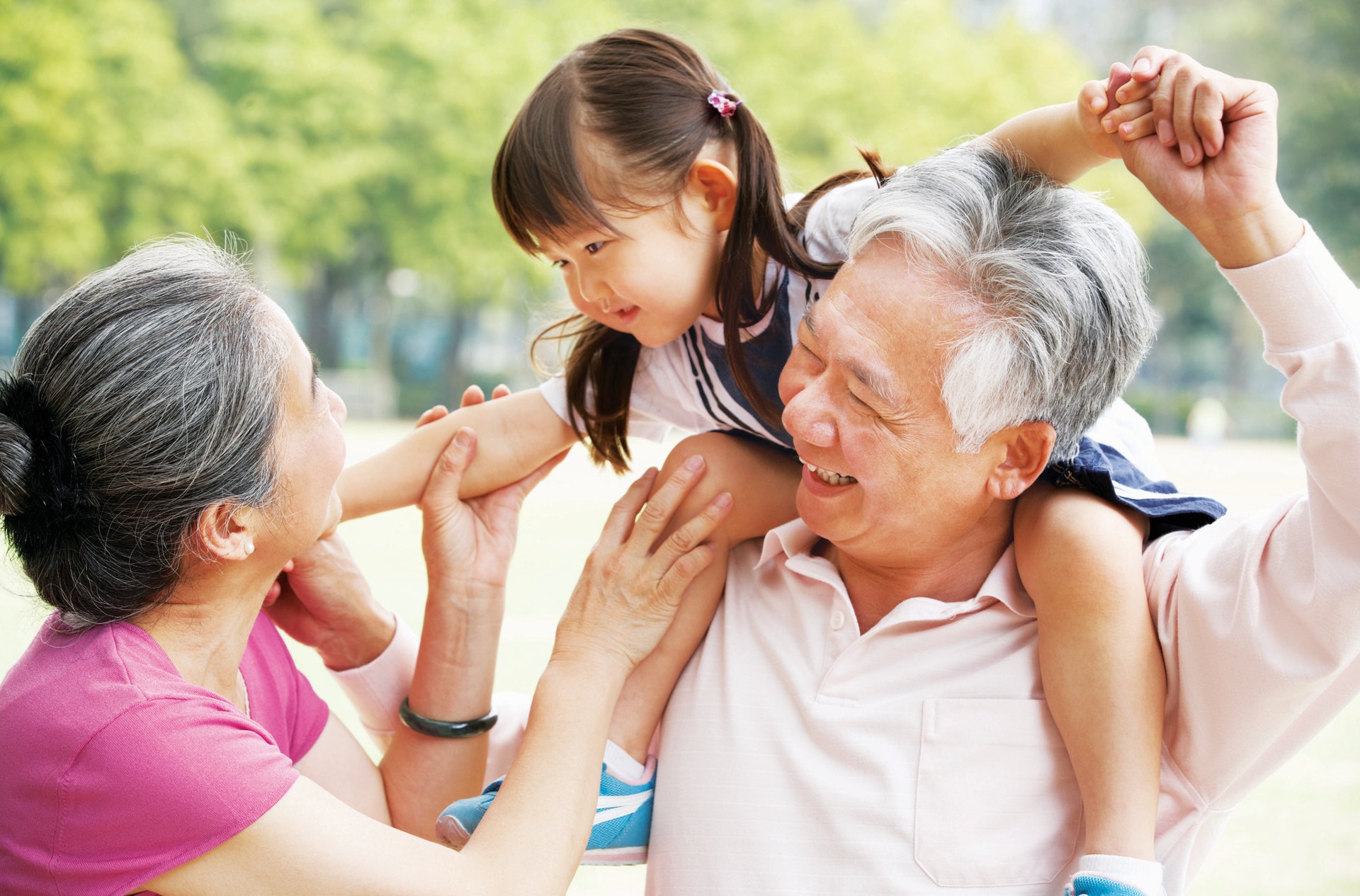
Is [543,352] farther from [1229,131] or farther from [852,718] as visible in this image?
[1229,131]

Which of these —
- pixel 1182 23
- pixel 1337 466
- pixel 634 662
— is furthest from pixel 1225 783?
pixel 1182 23

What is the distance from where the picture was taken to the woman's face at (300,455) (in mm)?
1502

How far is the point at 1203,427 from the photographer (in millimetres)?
20562

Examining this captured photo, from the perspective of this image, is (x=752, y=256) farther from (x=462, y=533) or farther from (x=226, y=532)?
(x=226, y=532)

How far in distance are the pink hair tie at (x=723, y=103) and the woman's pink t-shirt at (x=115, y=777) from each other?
1.36m

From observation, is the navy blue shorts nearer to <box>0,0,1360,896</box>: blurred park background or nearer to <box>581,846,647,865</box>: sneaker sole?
<box>581,846,647,865</box>: sneaker sole

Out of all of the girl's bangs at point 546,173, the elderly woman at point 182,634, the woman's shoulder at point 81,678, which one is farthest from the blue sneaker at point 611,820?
the girl's bangs at point 546,173

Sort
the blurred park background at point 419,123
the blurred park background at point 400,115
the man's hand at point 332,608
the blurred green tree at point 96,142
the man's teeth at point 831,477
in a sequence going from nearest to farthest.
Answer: the man's teeth at point 831,477, the man's hand at point 332,608, the blurred green tree at point 96,142, the blurred park background at point 419,123, the blurred park background at point 400,115

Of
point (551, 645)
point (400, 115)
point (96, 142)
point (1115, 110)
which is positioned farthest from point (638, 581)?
point (400, 115)

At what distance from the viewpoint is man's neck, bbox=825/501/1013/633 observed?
1.72 meters

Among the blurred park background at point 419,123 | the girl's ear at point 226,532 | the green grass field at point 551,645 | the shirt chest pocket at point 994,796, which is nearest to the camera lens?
the girl's ear at point 226,532

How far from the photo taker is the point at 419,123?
19.3m

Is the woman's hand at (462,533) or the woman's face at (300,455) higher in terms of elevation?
the woman's face at (300,455)

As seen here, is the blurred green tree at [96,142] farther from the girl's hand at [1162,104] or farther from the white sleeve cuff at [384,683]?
the girl's hand at [1162,104]
